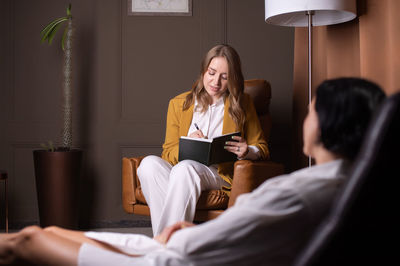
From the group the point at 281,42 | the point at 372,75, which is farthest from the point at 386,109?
the point at 281,42

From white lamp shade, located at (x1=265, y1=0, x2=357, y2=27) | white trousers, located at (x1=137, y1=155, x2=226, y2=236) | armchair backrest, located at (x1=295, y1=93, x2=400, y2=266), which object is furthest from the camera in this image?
white lamp shade, located at (x1=265, y1=0, x2=357, y2=27)

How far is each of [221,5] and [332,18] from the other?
1.11 m

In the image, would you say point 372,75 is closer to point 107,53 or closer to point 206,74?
point 206,74

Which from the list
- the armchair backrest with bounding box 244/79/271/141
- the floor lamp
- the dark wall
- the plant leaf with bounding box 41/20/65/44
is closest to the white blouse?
the armchair backrest with bounding box 244/79/271/141

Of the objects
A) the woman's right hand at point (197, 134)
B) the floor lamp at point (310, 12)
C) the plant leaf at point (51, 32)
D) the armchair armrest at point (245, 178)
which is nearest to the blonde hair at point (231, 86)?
the woman's right hand at point (197, 134)

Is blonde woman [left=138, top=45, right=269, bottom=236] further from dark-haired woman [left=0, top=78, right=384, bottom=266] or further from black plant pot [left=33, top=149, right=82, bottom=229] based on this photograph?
dark-haired woman [left=0, top=78, right=384, bottom=266]

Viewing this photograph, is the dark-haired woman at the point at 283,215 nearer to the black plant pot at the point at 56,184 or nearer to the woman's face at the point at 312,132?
the woman's face at the point at 312,132

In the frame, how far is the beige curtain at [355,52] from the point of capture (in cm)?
203

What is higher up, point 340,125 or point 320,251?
point 340,125

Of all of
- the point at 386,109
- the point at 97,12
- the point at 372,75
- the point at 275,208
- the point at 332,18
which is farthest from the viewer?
the point at 97,12

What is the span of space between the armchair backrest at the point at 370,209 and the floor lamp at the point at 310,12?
66.3 inches

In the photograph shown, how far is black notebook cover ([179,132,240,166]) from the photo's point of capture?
232 cm

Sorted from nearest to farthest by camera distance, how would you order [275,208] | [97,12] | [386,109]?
[386,109] < [275,208] < [97,12]

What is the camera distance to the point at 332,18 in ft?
8.61
